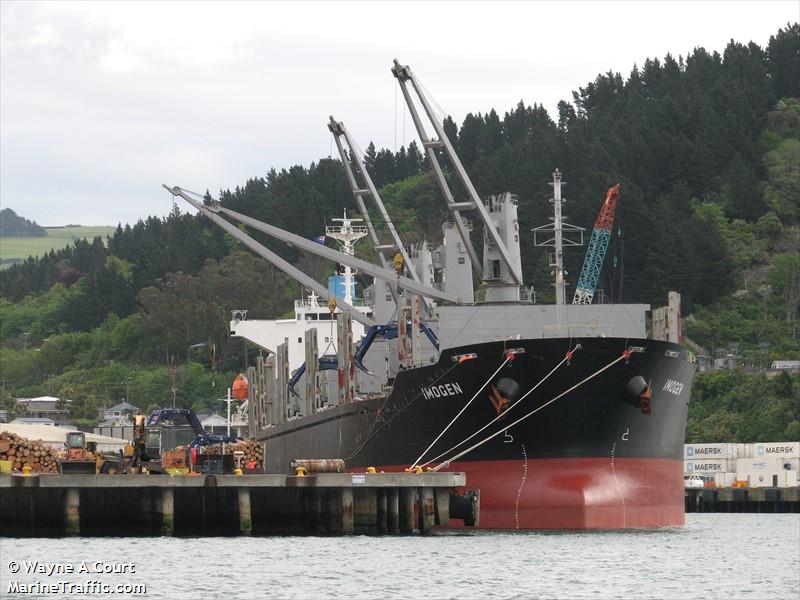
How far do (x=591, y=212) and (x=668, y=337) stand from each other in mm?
83370

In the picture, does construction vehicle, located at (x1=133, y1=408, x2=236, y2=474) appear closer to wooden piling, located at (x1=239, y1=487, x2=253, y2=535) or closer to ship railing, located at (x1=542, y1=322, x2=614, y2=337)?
wooden piling, located at (x1=239, y1=487, x2=253, y2=535)

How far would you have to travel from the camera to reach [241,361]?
6594 inches

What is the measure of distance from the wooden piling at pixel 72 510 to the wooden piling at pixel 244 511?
150 inches

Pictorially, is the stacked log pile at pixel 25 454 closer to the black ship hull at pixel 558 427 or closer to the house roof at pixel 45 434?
the black ship hull at pixel 558 427

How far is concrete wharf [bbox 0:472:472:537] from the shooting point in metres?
41.0

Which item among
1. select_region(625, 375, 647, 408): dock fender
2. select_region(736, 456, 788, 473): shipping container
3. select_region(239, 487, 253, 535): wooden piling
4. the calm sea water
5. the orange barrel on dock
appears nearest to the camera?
the calm sea water

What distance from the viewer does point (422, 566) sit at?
38219 mm

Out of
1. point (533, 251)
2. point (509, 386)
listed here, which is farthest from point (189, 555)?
point (533, 251)

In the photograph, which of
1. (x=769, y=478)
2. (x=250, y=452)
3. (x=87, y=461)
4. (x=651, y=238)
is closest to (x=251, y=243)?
(x=250, y=452)

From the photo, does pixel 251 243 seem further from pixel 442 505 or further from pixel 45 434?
pixel 442 505

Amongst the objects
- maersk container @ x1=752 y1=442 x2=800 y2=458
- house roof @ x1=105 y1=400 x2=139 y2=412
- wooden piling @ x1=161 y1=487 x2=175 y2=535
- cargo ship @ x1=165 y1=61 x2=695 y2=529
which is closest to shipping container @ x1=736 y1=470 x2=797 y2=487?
maersk container @ x1=752 y1=442 x2=800 y2=458

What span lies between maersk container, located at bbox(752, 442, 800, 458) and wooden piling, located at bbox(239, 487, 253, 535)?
197ft

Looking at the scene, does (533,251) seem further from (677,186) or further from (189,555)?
(189,555)

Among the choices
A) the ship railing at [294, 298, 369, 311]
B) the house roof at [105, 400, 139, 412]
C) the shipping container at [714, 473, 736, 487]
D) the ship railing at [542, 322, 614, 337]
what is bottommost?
the shipping container at [714, 473, 736, 487]
